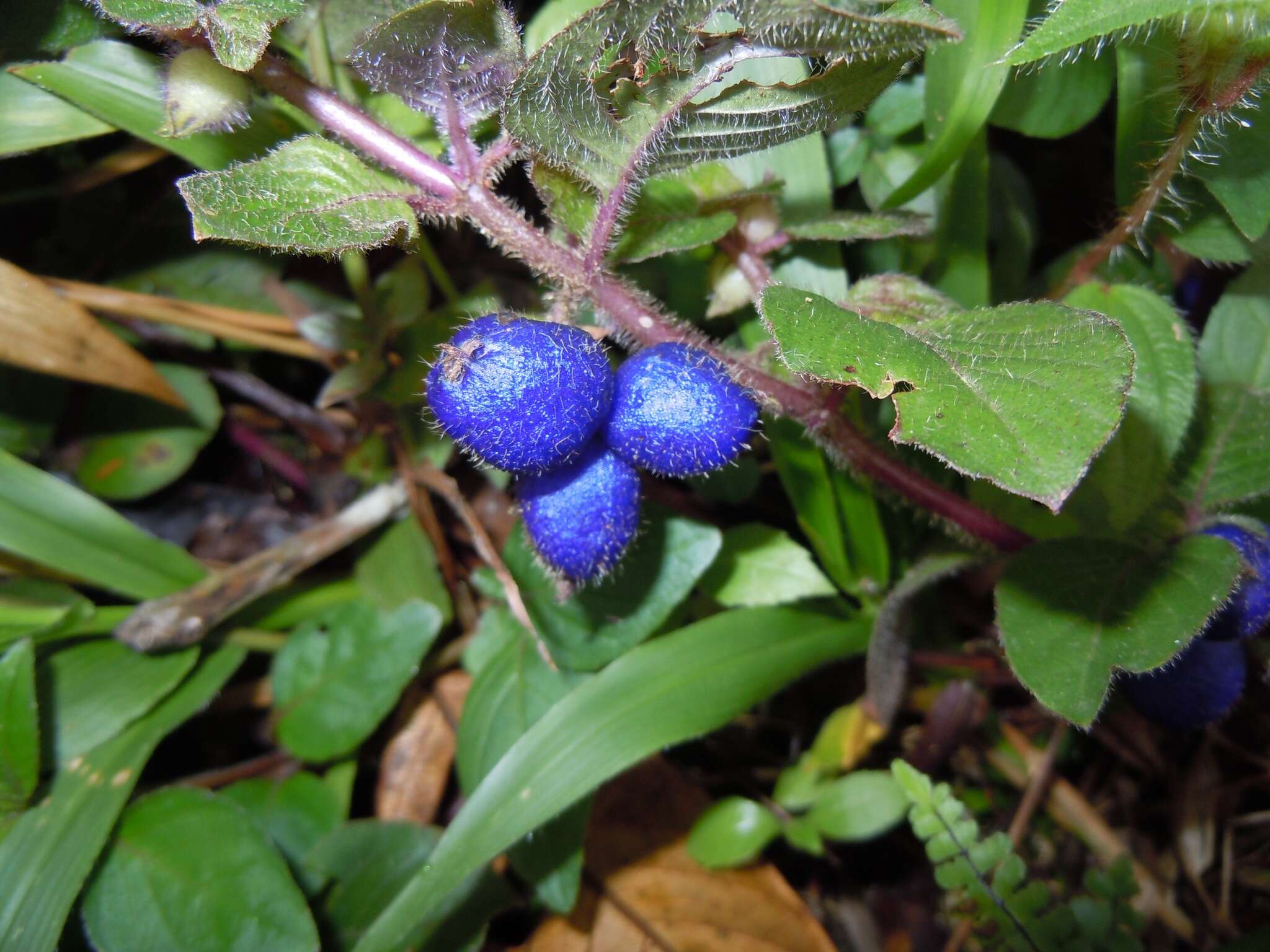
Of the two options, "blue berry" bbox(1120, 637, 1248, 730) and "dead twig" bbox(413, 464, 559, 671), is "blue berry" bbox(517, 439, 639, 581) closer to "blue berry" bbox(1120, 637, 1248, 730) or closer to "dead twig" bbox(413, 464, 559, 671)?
"dead twig" bbox(413, 464, 559, 671)

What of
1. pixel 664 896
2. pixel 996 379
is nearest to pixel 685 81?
pixel 996 379

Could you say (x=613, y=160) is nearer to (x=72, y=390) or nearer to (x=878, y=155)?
(x=878, y=155)

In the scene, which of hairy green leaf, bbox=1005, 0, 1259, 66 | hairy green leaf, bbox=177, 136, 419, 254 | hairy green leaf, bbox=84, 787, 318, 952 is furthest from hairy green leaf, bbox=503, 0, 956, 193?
hairy green leaf, bbox=84, 787, 318, 952

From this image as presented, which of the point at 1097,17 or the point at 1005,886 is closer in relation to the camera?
the point at 1097,17

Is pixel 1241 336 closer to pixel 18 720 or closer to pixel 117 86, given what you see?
pixel 117 86

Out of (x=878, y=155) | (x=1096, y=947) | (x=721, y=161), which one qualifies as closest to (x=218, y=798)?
(x=721, y=161)

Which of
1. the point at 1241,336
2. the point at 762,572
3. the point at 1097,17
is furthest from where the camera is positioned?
the point at 762,572
